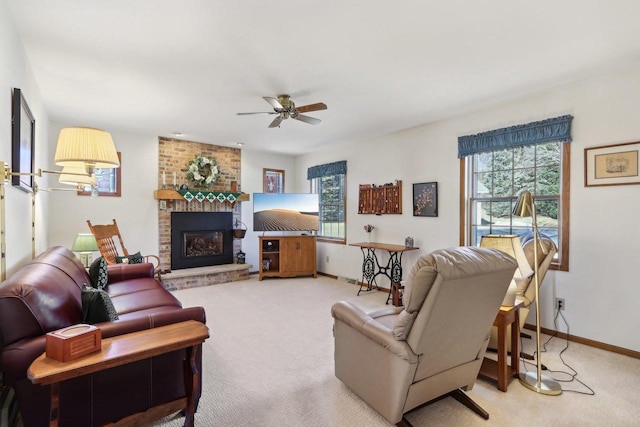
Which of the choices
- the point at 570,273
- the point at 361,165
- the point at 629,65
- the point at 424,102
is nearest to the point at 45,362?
the point at 424,102

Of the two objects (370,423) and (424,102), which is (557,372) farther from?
(424,102)

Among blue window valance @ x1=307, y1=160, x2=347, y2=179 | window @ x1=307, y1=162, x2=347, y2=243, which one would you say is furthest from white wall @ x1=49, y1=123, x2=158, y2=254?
window @ x1=307, y1=162, x2=347, y2=243

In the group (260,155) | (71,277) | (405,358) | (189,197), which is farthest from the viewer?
(260,155)

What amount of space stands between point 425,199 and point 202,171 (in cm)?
389

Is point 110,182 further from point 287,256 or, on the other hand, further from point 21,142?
point 287,256

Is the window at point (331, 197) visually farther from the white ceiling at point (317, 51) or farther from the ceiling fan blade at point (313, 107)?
the ceiling fan blade at point (313, 107)

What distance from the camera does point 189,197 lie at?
5.53 m

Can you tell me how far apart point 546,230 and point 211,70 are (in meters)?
3.78

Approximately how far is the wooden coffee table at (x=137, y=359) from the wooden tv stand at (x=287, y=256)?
413 centimetres

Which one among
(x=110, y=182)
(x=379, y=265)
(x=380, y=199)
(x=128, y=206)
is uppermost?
(x=110, y=182)

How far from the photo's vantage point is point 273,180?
22.8 feet

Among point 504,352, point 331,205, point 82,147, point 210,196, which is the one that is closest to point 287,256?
point 331,205

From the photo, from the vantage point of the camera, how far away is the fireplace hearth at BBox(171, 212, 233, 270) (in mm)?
5617

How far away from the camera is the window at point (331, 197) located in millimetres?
6090
